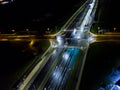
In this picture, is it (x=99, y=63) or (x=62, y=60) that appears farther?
(x=62, y=60)

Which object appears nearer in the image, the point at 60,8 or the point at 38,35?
the point at 38,35

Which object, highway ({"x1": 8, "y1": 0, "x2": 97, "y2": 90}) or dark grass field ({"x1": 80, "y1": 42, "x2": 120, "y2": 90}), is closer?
dark grass field ({"x1": 80, "y1": 42, "x2": 120, "y2": 90})

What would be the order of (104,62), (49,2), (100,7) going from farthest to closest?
(49,2) < (100,7) < (104,62)

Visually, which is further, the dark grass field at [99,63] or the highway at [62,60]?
the highway at [62,60]

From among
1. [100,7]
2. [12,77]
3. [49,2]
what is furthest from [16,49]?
[49,2]

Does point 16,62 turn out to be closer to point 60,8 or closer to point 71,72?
point 71,72

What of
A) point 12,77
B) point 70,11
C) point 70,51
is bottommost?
point 12,77

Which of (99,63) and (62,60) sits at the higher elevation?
(62,60)

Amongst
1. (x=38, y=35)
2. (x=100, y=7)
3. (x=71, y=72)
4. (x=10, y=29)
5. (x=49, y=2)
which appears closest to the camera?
(x=71, y=72)
